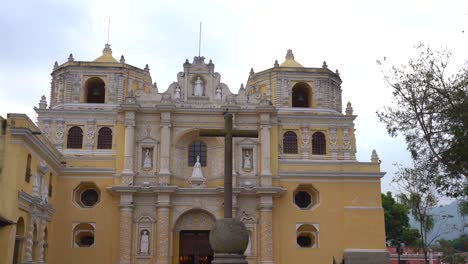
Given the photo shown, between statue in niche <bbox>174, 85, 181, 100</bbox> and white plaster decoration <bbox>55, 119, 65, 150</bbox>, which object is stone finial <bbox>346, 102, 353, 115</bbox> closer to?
statue in niche <bbox>174, 85, 181, 100</bbox>

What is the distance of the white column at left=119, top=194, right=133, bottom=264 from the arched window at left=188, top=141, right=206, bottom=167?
12.9 ft

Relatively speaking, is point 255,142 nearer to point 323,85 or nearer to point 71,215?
point 323,85

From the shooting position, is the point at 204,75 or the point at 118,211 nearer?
the point at 118,211

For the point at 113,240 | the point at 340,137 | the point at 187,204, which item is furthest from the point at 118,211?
the point at 340,137

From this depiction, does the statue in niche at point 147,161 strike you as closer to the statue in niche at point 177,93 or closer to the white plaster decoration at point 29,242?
the statue in niche at point 177,93

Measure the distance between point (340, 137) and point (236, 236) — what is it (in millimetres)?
18316

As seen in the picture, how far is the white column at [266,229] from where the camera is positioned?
1073 inches

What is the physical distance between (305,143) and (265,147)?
8.17 ft

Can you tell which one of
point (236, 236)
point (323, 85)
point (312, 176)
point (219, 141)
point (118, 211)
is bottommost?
point (236, 236)

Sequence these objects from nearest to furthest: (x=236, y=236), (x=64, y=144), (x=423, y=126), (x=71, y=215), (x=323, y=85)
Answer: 1. (x=236, y=236)
2. (x=423, y=126)
3. (x=71, y=215)
4. (x=64, y=144)
5. (x=323, y=85)

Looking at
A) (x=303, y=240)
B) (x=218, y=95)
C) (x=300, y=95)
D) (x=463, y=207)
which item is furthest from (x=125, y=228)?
(x=463, y=207)

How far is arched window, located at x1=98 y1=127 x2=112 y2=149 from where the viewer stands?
29.6m

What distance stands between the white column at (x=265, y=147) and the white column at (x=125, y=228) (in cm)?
653

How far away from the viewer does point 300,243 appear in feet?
96.4
